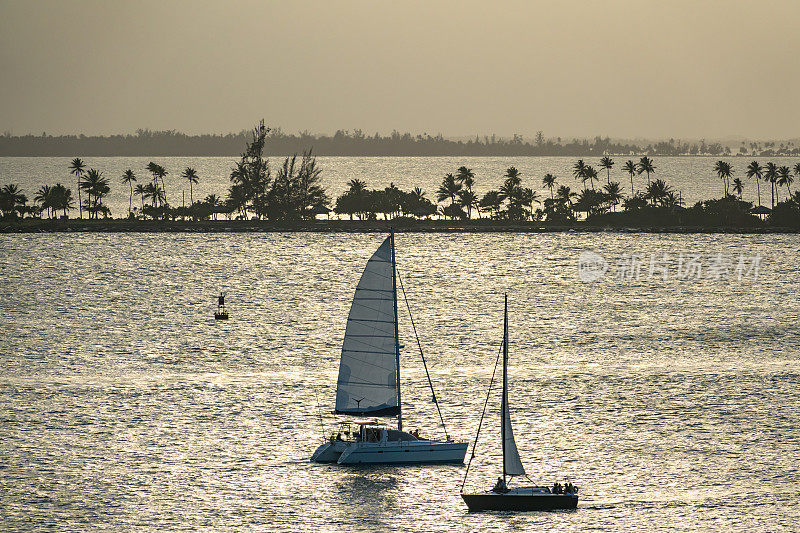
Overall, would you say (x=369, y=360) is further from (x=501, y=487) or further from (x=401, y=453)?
(x=501, y=487)

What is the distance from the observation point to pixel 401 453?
75.1m

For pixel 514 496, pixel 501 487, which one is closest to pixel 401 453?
pixel 501 487

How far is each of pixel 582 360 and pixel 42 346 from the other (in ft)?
192

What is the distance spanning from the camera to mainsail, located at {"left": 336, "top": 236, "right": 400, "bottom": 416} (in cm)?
7575

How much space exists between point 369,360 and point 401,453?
21.1 feet

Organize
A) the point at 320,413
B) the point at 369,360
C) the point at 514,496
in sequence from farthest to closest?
the point at 320,413 → the point at 369,360 → the point at 514,496

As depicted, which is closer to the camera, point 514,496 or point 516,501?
point 514,496

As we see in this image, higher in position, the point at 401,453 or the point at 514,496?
the point at 401,453

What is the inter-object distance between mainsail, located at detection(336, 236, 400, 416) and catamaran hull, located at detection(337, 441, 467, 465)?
2281mm

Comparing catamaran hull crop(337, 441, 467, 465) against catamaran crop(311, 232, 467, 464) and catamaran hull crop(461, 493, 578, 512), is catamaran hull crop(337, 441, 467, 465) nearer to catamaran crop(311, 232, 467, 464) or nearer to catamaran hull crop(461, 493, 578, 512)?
A: catamaran crop(311, 232, 467, 464)

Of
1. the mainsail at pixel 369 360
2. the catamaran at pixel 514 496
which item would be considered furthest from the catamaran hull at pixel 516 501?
the mainsail at pixel 369 360

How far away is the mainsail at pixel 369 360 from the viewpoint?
75750 millimetres

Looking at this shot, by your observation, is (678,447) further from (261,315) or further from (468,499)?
(261,315)

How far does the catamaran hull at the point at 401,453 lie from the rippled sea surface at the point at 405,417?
760 mm
